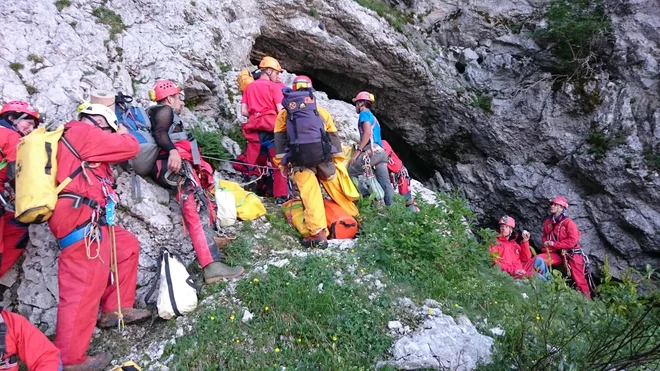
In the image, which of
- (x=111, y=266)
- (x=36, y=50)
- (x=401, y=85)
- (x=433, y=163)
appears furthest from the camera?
(x=433, y=163)

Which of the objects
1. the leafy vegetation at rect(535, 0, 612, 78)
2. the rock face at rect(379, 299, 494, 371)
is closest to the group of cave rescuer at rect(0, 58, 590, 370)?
the rock face at rect(379, 299, 494, 371)

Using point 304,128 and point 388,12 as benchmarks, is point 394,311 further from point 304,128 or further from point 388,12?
point 388,12

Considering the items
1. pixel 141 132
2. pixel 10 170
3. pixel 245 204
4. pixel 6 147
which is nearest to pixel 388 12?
pixel 245 204

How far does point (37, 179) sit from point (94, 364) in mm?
1631

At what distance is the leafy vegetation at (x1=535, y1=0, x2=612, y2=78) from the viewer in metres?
A: 12.5

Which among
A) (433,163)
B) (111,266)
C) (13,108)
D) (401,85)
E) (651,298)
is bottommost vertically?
(433,163)

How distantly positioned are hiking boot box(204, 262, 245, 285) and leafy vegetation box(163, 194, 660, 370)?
0.24 metres

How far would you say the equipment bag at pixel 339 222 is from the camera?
5.80 metres

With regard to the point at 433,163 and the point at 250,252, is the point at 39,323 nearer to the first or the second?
the point at 250,252

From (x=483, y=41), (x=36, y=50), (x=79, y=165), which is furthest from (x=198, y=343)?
(x=483, y=41)

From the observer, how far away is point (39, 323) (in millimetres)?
4129

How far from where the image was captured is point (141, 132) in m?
4.89

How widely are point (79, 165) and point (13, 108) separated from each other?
4.03ft

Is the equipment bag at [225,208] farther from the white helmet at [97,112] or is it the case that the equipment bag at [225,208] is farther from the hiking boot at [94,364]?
the hiking boot at [94,364]
